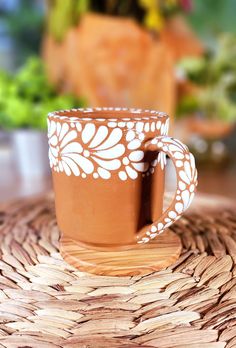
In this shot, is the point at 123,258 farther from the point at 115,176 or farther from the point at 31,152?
the point at 31,152

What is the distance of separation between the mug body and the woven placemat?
44 millimetres

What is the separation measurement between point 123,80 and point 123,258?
2.26 feet

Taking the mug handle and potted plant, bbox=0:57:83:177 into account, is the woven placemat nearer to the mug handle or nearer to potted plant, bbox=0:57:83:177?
the mug handle

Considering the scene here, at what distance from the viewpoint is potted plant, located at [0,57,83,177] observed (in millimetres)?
981

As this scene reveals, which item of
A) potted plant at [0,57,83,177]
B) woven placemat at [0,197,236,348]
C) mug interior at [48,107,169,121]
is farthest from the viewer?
potted plant at [0,57,83,177]

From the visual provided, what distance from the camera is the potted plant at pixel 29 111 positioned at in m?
0.98

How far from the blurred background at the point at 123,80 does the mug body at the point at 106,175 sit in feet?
1.73

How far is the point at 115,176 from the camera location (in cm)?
41

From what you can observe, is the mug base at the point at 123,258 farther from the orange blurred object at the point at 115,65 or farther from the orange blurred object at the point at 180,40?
the orange blurred object at the point at 180,40

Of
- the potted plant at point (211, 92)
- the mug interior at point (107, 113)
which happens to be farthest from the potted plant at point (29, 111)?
the mug interior at point (107, 113)

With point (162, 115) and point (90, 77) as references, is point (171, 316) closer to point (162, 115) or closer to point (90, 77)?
point (162, 115)

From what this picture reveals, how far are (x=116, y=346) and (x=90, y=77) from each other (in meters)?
0.81

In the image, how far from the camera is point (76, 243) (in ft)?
1.51

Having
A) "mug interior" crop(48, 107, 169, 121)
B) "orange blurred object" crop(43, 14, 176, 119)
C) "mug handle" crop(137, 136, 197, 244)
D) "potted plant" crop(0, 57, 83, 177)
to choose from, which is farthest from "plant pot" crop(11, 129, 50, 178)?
"mug handle" crop(137, 136, 197, 244)
